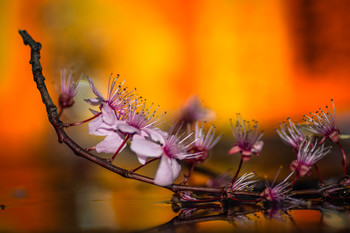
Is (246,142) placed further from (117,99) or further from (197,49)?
(197,49)

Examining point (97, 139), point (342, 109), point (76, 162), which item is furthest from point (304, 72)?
point (76, 162)

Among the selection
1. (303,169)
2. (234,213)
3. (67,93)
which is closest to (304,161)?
(303,169)

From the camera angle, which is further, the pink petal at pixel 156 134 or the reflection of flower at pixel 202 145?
the reflection of flower at pixel 202 145

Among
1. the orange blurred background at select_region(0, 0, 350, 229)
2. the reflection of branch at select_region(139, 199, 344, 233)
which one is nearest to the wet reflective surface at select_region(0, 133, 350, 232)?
the reflection of branch at select_region(139, 199, 344, 233)

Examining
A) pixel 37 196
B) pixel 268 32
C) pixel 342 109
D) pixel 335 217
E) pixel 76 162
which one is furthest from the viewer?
pixel 268 32

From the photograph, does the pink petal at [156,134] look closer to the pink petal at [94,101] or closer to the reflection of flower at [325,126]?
the pink petal at [94,101]

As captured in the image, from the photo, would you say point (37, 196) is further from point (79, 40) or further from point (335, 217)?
point (79, 40)

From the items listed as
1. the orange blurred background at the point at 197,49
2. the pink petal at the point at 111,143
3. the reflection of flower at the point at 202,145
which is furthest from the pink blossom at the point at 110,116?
the orange blurred background at the point at 197,49
